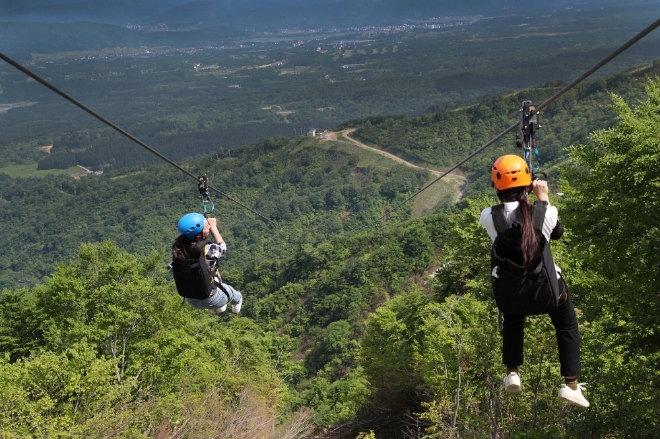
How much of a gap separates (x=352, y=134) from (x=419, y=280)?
349 ft

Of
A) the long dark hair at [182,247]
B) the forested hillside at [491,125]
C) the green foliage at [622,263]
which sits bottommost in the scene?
the forested hillside at [491,125]

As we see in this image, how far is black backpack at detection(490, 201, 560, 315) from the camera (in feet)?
13.4

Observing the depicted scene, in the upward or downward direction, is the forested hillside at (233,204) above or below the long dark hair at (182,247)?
below

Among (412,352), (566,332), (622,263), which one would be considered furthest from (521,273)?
(412,352)

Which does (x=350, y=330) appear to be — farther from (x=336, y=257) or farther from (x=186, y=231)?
(x=186, y=231)

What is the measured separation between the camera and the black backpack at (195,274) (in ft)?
21.5

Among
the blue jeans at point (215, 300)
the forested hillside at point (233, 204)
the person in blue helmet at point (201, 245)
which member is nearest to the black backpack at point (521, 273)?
the person in blue helmet at point (201, 245)

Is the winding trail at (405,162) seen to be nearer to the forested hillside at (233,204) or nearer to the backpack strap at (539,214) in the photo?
the forested hillside at (233,204)

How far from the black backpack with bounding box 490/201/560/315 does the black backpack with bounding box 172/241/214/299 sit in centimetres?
359

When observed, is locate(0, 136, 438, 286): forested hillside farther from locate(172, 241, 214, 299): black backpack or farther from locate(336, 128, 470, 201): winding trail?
locate(172, 241, 214, 299): black backpack

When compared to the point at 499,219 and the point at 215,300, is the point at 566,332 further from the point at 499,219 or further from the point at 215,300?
the point at 215,300

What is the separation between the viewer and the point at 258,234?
109188 mm

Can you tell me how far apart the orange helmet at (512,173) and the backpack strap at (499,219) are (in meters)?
0.18

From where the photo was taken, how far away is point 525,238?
4.01 meters
